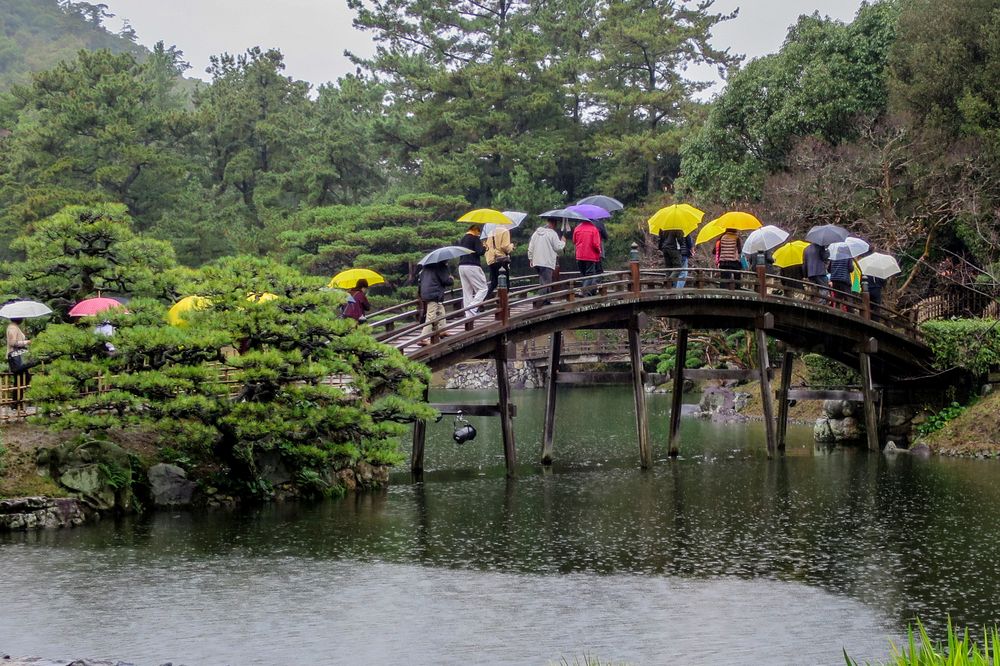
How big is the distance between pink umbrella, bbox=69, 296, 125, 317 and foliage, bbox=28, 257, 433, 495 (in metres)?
0.77

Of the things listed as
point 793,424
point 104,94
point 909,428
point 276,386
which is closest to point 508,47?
point 104,94

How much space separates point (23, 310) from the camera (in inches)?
882

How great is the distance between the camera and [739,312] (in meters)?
29.6

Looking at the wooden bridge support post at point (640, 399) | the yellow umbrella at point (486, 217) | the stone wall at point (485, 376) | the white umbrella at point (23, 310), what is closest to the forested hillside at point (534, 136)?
the stone wall at point (485, 376)

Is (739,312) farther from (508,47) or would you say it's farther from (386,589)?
(508,47)

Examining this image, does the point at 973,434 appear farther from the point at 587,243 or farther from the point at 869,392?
the point at 587,243

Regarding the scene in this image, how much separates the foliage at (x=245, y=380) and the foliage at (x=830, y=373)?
17.5 m

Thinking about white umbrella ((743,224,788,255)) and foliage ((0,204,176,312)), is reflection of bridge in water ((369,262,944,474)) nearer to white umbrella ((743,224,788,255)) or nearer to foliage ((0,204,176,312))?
white umbrella ((743,224,788,255))

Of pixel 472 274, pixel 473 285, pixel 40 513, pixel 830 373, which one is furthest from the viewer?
pixel 830 373

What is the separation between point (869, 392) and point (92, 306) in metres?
18.9

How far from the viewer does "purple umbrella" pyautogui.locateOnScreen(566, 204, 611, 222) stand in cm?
2775

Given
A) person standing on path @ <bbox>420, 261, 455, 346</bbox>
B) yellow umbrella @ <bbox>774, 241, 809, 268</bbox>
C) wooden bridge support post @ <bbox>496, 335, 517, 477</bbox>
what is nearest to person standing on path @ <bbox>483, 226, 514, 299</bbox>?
person standing on path @ <bbox>420, 261, 455, 346</bbox>

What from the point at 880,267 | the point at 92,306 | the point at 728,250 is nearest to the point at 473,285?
the point at 728,250

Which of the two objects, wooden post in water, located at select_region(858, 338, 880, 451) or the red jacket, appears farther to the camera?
wooden post in water, located at select_region(858, 338, 880, 451)
